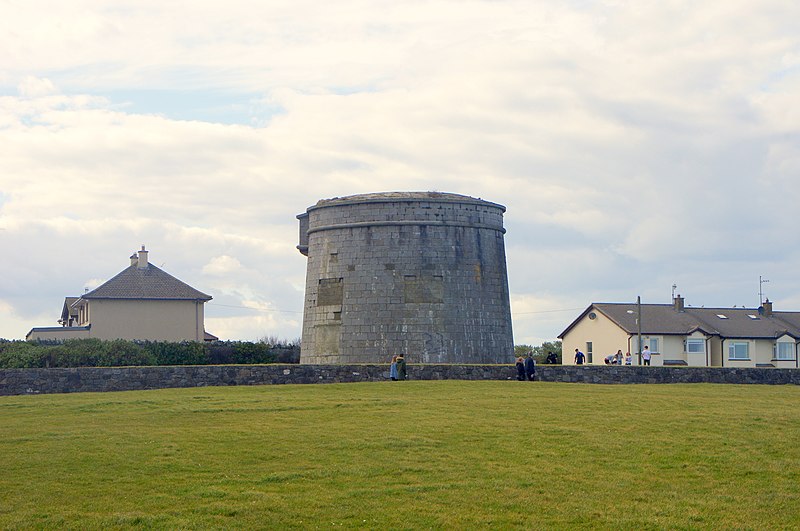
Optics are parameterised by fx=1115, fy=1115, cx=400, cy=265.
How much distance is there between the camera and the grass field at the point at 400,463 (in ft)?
51.5

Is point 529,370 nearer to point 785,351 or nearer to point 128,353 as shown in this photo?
point 128,353

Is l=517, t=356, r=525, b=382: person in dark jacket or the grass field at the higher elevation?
l=517, t=356, r=525, b=382: person in dark jacket

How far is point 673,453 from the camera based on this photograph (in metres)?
19.5

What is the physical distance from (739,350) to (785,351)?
335 centimetres

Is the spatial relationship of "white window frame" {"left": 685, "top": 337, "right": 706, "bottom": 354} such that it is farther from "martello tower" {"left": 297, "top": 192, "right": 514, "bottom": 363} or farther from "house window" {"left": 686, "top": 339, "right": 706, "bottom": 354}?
"martello tower" {"left": 297, "top": 192, "right": 514, "bottom": 363}

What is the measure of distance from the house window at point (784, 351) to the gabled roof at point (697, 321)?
68 cm

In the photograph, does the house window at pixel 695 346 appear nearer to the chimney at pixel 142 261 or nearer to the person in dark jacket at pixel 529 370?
the person in dark jacket at pixel 529 370

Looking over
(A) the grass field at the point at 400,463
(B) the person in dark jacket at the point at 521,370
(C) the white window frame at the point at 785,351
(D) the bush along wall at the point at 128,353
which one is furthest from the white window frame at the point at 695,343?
(A) the grass field at the point at 400,463

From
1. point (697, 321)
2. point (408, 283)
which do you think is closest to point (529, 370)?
point (408, 283)

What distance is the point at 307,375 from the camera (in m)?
32.9

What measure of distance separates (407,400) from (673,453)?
8266mm

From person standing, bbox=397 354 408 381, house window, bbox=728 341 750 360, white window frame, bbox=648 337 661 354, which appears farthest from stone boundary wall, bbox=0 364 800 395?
house window, bbox=728 341 750 360

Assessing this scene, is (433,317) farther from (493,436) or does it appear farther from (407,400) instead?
(493,436)

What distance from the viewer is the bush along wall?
39.2 m
